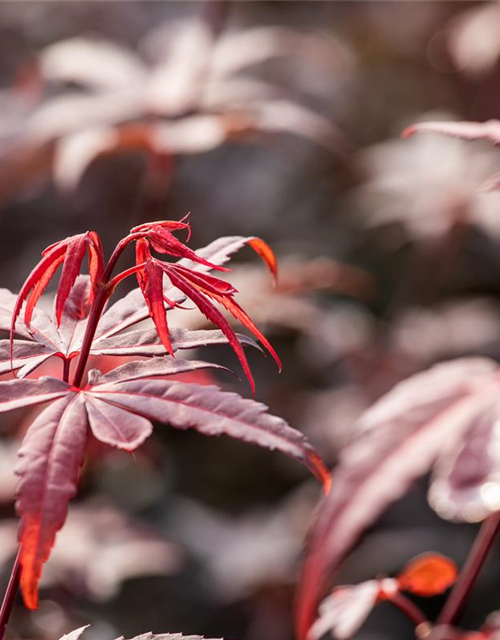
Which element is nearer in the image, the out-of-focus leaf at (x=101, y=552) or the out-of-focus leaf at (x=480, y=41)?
the out-of-focus leaf at (x=101, y=552)

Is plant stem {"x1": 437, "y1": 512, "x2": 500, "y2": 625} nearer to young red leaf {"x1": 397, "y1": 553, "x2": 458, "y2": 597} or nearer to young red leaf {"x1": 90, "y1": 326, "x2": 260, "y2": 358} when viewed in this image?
young red leaf {"x1": 397, "y1": 553, "x2": 458, "y2": 597}

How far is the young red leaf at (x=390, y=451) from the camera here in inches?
20.6

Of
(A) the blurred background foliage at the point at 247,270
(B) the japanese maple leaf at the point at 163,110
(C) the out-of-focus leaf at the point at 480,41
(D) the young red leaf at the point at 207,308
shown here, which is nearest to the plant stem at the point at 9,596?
(D) the young red leaf at the point at 207,308

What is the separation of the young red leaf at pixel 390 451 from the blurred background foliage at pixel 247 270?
0.40 metres

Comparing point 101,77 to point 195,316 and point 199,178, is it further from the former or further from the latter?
point 199,178

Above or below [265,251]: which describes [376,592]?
below

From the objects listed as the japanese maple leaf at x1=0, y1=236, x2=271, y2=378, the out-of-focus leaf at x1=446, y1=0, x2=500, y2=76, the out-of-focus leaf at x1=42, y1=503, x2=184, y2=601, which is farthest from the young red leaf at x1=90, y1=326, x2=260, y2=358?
the out-of-focus leaf at x1=446, y1=0, x2=500, y2=76

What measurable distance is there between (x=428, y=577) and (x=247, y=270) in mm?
657

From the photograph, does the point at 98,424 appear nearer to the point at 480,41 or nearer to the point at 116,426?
the point at 116,426

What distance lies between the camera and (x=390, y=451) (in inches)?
22.7

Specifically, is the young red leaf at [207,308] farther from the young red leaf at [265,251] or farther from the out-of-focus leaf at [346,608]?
the out-of-focus leaf at [346,608]

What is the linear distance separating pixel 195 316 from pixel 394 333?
0.69 meters

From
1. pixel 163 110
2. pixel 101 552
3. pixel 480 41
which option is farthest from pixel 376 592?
pixel 480 41

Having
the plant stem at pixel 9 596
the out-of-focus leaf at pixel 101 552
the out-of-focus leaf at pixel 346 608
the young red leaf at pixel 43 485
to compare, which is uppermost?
the young red leaf at pixel 43 485
